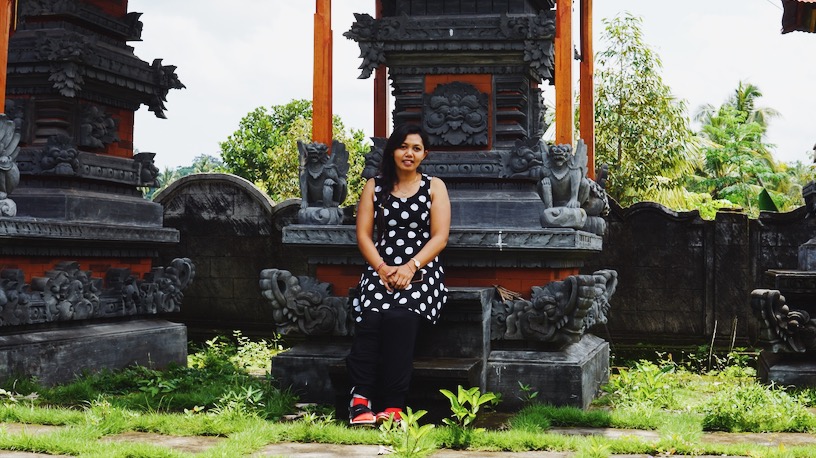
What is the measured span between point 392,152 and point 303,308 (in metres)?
1.63

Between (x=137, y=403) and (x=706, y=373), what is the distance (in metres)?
6.37

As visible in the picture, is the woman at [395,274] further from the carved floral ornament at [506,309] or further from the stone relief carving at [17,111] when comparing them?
the stone relief carving at [17,111]

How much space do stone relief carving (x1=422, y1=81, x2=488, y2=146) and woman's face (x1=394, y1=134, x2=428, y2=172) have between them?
1.69 metres

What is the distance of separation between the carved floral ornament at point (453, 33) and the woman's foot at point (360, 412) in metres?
3.13

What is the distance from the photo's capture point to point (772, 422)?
5.65 metres

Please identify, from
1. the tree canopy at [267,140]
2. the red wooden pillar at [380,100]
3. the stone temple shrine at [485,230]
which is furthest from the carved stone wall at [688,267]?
the tree canopy at [267,140]

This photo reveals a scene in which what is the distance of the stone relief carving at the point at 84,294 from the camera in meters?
7.56

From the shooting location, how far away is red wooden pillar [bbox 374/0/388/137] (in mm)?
9164

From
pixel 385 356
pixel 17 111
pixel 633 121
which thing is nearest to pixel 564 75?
pixel 385 356

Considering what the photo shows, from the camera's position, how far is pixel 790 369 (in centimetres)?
734

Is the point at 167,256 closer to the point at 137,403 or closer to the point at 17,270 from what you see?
the point at 17,270

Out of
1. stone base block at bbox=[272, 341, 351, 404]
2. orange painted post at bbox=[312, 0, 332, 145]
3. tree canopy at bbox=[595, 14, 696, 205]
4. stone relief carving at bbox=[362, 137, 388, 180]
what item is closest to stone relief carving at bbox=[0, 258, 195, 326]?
stone base block at bbox=[272, 341, 351, 404]

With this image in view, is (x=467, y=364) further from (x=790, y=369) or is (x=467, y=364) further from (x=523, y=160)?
(x=790, y=369)

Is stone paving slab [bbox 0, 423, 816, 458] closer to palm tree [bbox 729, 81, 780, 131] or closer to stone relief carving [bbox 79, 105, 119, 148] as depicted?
stone relief carving [bbox 79, 105, 119, 148]
